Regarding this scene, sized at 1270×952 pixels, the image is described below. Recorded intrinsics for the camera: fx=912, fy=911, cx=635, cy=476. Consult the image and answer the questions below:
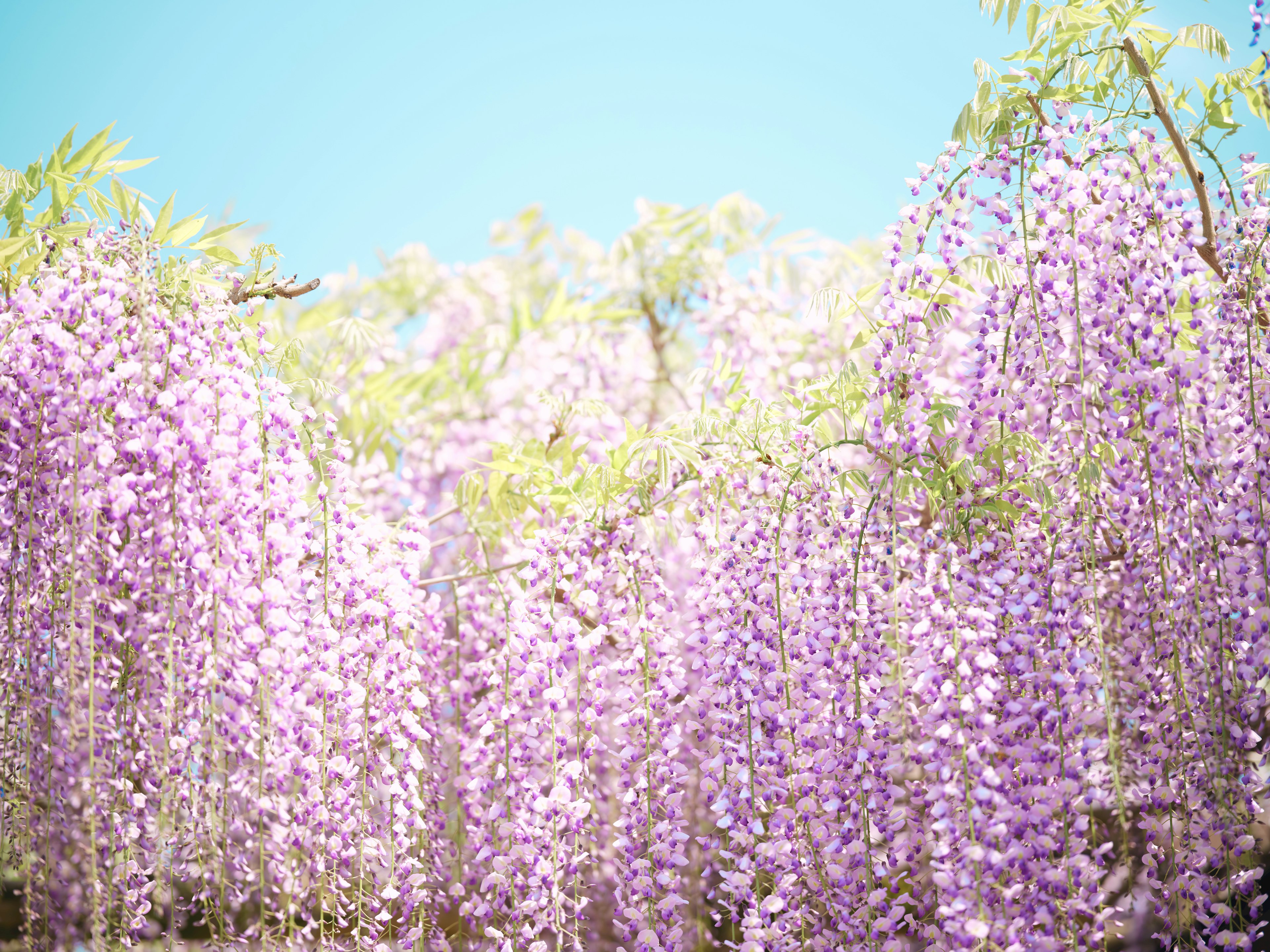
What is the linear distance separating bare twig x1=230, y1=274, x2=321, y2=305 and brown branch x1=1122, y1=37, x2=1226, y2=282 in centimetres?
228

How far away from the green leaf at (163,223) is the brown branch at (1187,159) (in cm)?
255

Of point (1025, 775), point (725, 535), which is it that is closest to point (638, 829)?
point (725, 535)

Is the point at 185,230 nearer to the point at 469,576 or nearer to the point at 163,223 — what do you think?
the point at 163,223

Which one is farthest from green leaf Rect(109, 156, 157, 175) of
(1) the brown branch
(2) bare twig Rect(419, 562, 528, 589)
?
(1) the brown branch

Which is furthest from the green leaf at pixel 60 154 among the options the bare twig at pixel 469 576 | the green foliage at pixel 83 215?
the bare twig at pixel 469 576

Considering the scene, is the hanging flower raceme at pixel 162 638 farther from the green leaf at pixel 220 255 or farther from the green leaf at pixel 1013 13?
the green leaf at pixel 1013 13

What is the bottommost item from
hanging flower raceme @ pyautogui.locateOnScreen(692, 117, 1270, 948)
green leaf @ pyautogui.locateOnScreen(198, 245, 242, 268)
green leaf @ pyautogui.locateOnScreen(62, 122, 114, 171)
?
hanging flower raceme @ pyautogui.locateOnScreen(692, 117, 1270, 948)

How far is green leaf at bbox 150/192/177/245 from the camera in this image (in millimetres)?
2484

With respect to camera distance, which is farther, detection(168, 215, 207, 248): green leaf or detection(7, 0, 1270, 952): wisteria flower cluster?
detection(168, 215, 207, 248): green leaf

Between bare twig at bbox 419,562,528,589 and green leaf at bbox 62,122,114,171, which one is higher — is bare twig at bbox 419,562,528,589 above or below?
below

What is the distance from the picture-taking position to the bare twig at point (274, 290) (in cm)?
262

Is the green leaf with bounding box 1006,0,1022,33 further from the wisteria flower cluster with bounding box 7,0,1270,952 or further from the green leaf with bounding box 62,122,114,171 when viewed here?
the green leaf with bounding box 62,122,114,171

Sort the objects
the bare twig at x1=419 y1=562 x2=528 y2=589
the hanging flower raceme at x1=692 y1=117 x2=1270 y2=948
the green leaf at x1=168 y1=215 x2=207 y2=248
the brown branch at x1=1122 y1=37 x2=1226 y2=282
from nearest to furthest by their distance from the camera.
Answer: the hanging flower raceme at x1=692 y1=117 x2=1270 y2=948 < the brown branch at x1=1122 y1=37 x2=1226 y2=282 < the green leaf at x1=168 y1=215 x2=207 y2=248 < the bare twig at x1=419 y1=562 x2=528 y2=589

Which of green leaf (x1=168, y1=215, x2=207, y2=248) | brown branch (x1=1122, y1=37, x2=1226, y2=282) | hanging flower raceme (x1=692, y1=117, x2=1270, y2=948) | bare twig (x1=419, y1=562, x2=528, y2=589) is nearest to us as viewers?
hanging flower raceme (x1=692, y1=117, x2=1270, y2=948)
